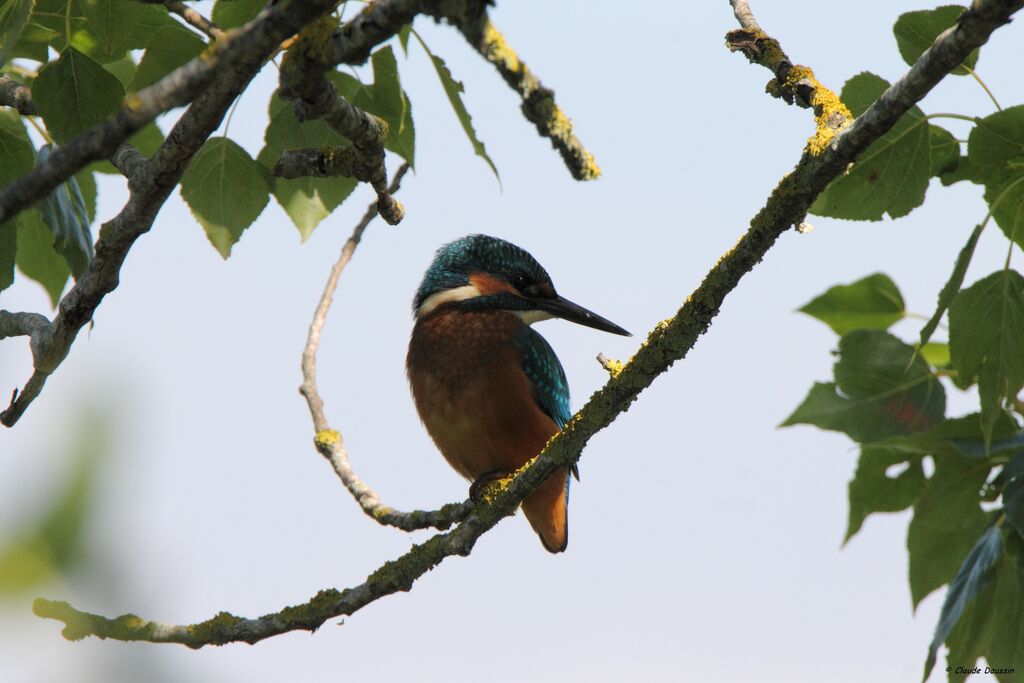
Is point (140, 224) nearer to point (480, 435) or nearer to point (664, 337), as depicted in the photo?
point (664, 337)

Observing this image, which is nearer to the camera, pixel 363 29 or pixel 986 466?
pixel 363 29

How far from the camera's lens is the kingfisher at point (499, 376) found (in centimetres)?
395

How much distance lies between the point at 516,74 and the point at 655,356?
2.61 feet

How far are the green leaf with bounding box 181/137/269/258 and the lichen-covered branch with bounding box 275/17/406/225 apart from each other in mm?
642

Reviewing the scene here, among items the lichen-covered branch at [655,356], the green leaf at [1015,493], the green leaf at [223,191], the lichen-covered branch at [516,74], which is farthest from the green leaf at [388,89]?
the green leaf at [1015,493]

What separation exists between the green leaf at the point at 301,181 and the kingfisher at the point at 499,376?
3.84 feet

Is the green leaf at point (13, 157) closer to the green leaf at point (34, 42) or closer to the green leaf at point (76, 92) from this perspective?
the green leaf at point (34, 42)

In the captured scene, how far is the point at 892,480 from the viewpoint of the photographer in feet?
9.68

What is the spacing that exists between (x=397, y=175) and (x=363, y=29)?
4.86 feet

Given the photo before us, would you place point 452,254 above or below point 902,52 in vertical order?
above

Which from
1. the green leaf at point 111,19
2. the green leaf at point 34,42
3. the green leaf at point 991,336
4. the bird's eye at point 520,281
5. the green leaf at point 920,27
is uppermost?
the bird's eye at point 520,281

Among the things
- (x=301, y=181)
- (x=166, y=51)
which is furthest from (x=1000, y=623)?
(x=166, y=51)

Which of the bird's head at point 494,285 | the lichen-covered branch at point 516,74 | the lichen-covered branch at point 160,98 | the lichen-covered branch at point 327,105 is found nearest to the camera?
the lichen-covered branch at point 160,98

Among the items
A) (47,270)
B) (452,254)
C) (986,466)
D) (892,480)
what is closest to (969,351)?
(986,466)
